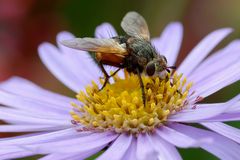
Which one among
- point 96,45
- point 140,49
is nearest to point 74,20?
point 140,49

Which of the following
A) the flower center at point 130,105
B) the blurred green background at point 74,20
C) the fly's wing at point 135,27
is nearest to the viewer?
the flower center at point 130,105

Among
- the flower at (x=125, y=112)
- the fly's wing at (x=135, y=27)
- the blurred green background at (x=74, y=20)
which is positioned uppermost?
the blurred green background at (x=74, y=20)

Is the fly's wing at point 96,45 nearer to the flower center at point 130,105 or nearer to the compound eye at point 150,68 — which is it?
the compound eye at point 150,68

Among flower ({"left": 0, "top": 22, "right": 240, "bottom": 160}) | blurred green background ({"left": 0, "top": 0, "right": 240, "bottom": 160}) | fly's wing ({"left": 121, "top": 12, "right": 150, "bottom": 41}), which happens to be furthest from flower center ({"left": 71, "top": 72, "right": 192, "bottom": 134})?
blurred green background ({"left": 0, "top": 0, "right": 240, "bottom": 160})

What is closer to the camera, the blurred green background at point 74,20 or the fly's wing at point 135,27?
the fly's wing at point 135,27

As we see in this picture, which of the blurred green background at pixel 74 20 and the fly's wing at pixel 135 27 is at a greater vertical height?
the blurred green background at pixel 74 20

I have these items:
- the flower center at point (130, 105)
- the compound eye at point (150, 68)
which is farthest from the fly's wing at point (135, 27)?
the compound eye at point (150, 68)

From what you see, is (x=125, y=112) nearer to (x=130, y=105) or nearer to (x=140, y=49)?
(x=130, y=105)
